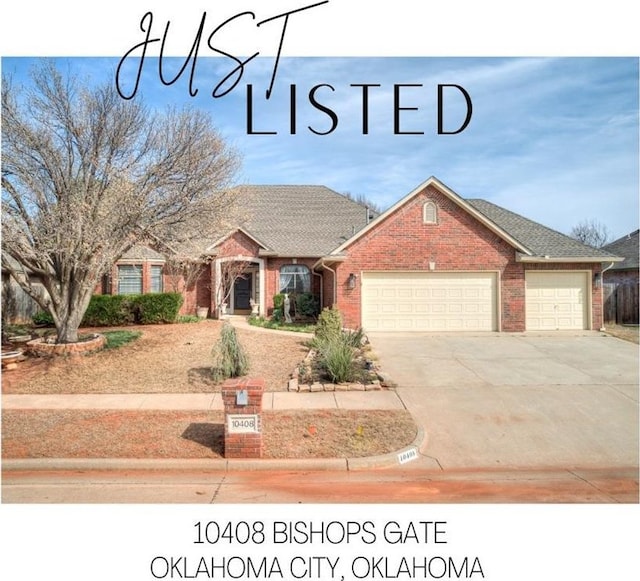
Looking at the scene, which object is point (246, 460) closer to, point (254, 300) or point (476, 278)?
point (476, 278)

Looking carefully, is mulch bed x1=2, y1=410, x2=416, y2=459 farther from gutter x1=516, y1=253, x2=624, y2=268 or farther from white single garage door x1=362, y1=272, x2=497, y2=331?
gutter x1=516, y1=253, x2=624, y2=268

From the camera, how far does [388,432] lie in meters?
6.48

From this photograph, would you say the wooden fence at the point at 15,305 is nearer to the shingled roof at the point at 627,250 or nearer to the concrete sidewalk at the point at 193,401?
the concrete sidewalk at the point at 193,401

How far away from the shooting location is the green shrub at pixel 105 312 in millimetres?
15555

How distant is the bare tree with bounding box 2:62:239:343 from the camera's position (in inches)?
375

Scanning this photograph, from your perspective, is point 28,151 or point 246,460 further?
point 28,151

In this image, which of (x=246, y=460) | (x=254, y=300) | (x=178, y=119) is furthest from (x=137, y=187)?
(x=254, y=300)

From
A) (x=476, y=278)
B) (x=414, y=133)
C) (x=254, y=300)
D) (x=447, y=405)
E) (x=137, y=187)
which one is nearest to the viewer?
(x=414, y=133)

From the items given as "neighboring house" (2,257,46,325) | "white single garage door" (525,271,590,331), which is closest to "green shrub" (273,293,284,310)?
"neighboring house" (2,257,46,325)

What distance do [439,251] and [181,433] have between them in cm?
1142

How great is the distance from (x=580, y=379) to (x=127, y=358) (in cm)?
1018

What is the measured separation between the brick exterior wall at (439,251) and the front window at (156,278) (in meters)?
8.33

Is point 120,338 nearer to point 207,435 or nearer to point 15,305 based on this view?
point 207,435

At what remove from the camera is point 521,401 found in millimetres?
7875
